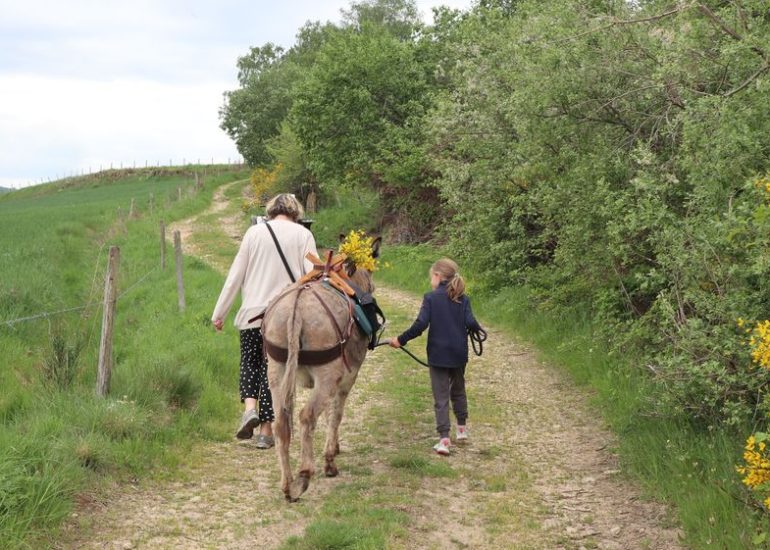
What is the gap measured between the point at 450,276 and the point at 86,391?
3768 millimetres

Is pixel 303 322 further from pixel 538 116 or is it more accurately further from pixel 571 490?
pixel 538 116

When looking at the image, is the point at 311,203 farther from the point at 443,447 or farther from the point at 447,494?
the point at 447,494

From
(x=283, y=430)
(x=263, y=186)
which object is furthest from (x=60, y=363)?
(x=263, y=186)

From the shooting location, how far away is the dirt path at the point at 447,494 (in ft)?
15.3

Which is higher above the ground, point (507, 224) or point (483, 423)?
point (507, 224)

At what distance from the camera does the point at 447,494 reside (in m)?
5.42

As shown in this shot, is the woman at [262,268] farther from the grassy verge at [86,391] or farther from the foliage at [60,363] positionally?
the foliage at [60,363]

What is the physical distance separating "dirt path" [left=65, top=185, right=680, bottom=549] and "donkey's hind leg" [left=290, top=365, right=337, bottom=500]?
194 mm

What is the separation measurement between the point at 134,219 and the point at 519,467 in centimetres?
2854

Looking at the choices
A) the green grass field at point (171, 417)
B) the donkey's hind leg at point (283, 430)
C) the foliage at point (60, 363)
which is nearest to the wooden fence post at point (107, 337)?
the green grass field at point (171, 417)

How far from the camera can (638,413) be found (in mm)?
6254

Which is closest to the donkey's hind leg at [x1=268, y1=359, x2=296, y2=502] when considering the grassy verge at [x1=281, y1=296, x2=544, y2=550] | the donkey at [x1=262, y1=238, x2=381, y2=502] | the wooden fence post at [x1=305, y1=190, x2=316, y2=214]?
the donkey at [x1=262, y1=238, x2=381, y2=502]

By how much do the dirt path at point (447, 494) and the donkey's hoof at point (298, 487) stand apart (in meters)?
0.09

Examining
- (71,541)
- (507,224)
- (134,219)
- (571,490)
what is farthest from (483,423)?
(134,219)
